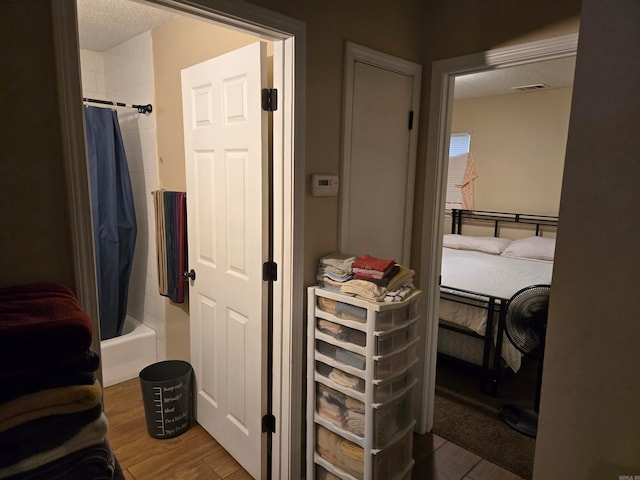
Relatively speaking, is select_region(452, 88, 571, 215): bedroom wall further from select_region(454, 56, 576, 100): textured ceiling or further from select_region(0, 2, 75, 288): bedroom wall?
select_region(0, 2, 75, 288): bedroom wall

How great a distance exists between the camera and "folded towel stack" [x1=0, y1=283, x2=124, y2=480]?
26.9 inches

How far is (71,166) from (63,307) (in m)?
0.52

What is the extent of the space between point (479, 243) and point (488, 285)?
1678 millimetres

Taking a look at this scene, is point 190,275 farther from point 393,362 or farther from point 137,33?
point 137,33

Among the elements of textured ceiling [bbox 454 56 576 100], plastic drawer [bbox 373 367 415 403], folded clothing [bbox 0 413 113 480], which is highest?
textured ceiling [bbox 454 56 576 100]

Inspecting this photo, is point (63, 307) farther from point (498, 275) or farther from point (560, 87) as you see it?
point (560, 87)

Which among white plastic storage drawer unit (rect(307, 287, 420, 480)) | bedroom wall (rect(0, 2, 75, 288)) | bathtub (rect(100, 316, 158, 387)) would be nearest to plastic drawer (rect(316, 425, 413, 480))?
white plastic storage drawer unit (rect(307, 287, 420, 480))

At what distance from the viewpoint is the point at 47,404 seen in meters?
0.71

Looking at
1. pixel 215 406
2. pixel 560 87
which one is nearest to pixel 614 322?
pixel 215 406

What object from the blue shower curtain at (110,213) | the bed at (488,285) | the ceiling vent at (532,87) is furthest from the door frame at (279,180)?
the ceiling vent at (532,87)

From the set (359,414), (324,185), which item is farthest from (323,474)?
(324,185)

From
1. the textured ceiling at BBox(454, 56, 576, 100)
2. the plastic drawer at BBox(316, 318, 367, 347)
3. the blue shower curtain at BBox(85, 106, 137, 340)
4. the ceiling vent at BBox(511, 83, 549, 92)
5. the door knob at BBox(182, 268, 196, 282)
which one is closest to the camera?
the plastic drawer at BBox(316, 318, 367, 347)

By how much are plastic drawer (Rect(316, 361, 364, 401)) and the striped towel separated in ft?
3.95

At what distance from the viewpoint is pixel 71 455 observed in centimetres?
73
